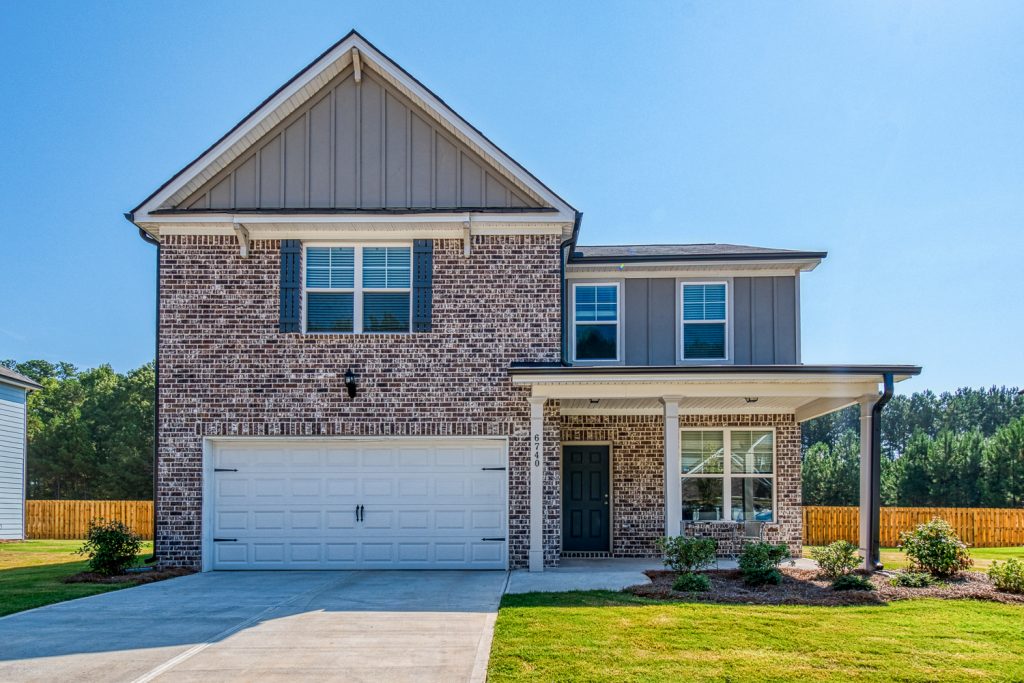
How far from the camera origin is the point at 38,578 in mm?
14094

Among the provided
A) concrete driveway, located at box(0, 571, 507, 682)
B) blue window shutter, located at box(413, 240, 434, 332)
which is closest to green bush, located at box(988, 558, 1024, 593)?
concrete driveway, located at box(0, 571, 507, 682)

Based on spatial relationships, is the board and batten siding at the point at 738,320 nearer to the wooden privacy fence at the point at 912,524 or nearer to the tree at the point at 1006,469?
the wooden privacy fence at the point at 912,524

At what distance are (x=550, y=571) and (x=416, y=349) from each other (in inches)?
161

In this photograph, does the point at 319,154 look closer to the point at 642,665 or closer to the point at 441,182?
the point at 441,182

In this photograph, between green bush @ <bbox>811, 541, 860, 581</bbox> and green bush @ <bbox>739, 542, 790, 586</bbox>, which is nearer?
green bush @ <bbox>739, 542, 790, 586</bbox>

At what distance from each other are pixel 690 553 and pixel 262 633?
5.76 meters

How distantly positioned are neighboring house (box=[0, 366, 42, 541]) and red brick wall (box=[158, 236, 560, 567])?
49.3ft

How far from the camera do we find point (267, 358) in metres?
14.7

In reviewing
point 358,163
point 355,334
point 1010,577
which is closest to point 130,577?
point 355,334

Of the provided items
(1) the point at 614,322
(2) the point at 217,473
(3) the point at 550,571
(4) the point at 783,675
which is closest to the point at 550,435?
(3) the point at 550,571

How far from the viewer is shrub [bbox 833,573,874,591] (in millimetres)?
11461

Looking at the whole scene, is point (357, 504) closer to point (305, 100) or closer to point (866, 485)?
point (305, 100)

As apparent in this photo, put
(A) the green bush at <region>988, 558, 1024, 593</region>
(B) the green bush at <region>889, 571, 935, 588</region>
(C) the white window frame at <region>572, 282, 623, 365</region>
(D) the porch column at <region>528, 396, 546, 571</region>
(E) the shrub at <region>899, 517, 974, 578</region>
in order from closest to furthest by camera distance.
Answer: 1. (A) the green bush at <region>988, 558, 1024, 593</region>
2. (B) the green bush at <region>889, 571, 935, 588</region>
3. (E) the shrub at <region>899, 517, 974, 578</region>
4. (D) the porch column at <region>528, 396, 546, 571</region>
5. (C) the white window frame at <region>572, 282, 623, 365</region>

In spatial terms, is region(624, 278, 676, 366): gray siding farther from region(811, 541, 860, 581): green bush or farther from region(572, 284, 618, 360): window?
region(811, 541, 860, 581): green bush
